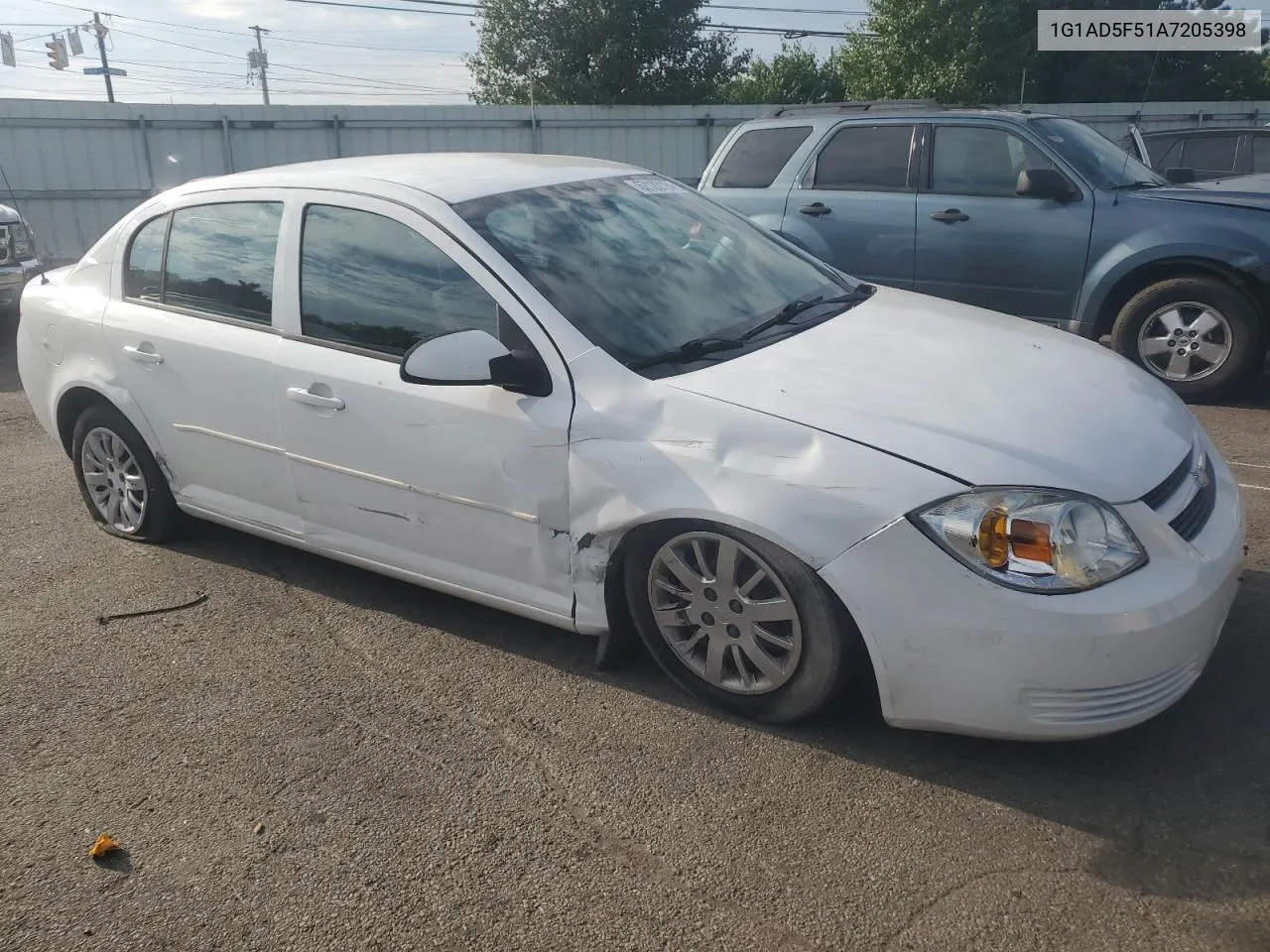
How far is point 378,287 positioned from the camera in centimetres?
377

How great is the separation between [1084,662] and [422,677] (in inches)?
80.0

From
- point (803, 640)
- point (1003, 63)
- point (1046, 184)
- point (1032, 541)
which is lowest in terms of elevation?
point (803, 640)

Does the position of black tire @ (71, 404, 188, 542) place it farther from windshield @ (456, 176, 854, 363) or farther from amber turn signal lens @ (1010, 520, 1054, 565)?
amber turn signal lens @ (1010, 520, 1054, 565)

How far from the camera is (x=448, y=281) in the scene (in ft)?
11.8

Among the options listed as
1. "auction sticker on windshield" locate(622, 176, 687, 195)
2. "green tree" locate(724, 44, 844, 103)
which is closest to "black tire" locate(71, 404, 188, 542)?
"auction sticker on windshield" locate(622, 176, 687, 195)

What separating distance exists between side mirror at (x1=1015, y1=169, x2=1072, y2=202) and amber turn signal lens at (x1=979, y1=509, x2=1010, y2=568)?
16.2ft

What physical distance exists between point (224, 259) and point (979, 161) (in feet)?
17.0

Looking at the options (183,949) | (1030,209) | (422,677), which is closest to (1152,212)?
(1030,209)

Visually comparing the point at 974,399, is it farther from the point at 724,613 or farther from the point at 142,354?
the point at 142,354

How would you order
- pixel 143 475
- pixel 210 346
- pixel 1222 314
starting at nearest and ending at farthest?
pixel 210 346, pixel 143 475, pixel 1222 314

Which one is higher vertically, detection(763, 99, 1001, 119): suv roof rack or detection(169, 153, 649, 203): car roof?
detection(763, 99, 1001, 119): suv roof rack

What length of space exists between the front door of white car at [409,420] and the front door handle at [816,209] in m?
4.73

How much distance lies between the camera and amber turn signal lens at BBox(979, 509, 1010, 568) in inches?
109

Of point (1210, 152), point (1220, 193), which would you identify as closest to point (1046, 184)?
point (1220, 193)
